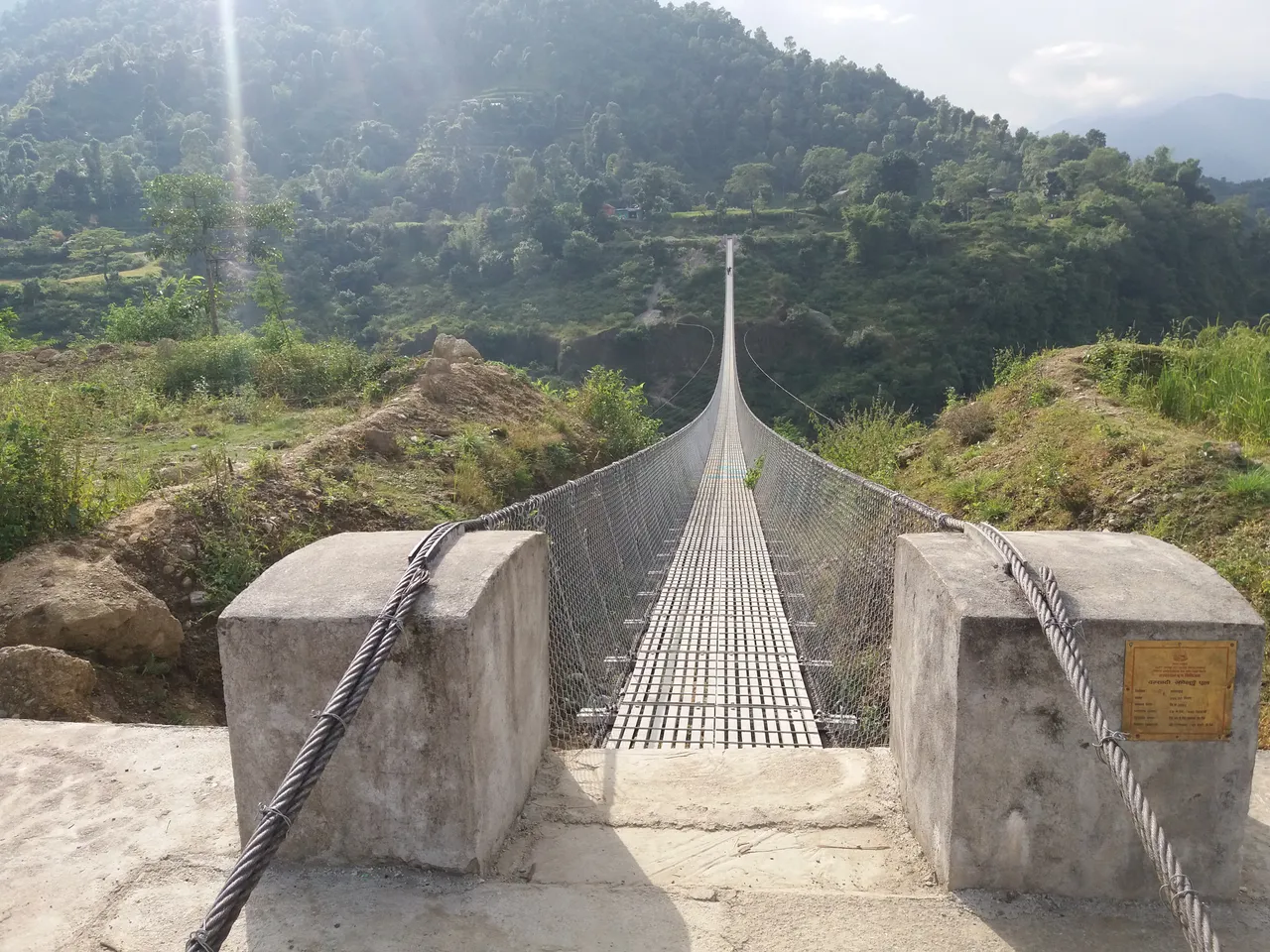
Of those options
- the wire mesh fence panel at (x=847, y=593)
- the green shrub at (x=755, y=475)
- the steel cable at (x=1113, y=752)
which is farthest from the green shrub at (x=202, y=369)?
the steel cable at (x=1113, y=752)

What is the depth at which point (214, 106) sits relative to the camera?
254 ft

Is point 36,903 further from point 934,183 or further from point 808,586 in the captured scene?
point 934,183

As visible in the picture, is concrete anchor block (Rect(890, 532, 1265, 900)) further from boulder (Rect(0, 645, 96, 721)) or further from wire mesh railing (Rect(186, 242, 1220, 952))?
boulder (Rect(0, 645, 96, 721))

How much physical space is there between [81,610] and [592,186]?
167 ft

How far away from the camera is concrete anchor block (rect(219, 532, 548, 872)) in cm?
132

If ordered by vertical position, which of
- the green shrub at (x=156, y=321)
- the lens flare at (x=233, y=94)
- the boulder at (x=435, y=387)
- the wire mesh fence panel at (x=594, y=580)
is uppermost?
the lens flare at (x=233, y=94)

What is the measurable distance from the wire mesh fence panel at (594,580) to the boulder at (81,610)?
1.58m

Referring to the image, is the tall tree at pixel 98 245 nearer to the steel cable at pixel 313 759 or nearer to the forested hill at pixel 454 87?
the forested hill at pixel 454 87

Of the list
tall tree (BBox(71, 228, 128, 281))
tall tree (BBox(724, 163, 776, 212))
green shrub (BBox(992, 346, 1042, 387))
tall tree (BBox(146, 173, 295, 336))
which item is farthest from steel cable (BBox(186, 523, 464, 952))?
tall tree (BBox(724, 163, 776, 212))

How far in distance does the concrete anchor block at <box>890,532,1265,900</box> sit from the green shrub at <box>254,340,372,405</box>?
23.4 feet

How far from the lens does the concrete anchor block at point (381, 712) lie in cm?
132

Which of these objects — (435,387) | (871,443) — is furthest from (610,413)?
(871,443)

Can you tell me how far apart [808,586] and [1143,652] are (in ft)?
9.86

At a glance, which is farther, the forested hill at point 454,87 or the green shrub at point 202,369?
the forested hill at point 454,87
